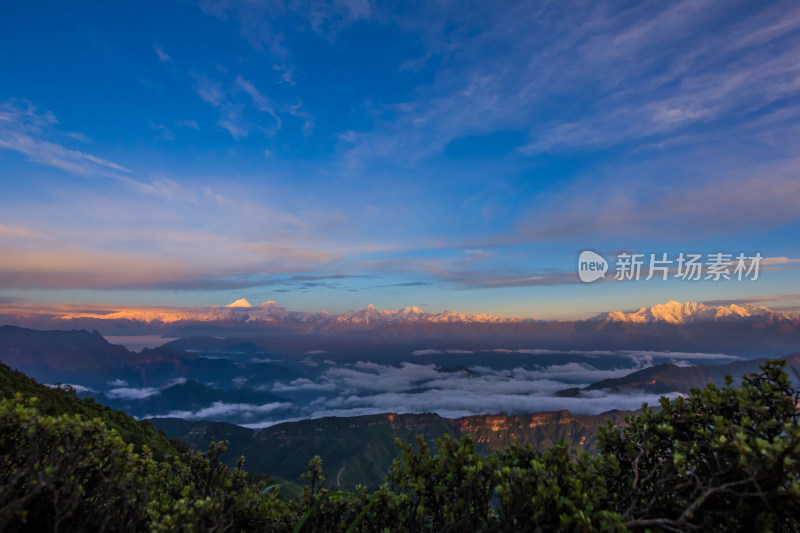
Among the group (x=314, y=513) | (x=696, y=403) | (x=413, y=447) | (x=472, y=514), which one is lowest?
(x=314, y=513)

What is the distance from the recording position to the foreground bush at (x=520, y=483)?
173 inches

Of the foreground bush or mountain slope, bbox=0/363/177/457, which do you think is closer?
the foreground bush

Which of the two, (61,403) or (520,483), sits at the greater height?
(520,483)

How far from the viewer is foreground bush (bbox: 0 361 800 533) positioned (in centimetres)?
441

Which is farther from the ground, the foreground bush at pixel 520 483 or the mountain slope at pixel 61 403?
the foreground bush at pixel 520 483

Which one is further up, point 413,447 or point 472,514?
point 413,447

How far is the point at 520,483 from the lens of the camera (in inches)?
203

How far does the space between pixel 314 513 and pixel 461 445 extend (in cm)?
330

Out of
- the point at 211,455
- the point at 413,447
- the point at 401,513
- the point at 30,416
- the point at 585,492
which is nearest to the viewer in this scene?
the point at 585,492

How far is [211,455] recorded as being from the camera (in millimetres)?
8477

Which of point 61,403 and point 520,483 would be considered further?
point 61,403

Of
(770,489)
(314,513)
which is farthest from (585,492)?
(314,513)

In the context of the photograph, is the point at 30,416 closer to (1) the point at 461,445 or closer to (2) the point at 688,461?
(1) the point at 461,445

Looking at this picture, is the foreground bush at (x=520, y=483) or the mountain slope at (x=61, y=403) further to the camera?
the mountain slope at (x=61, y=403)
